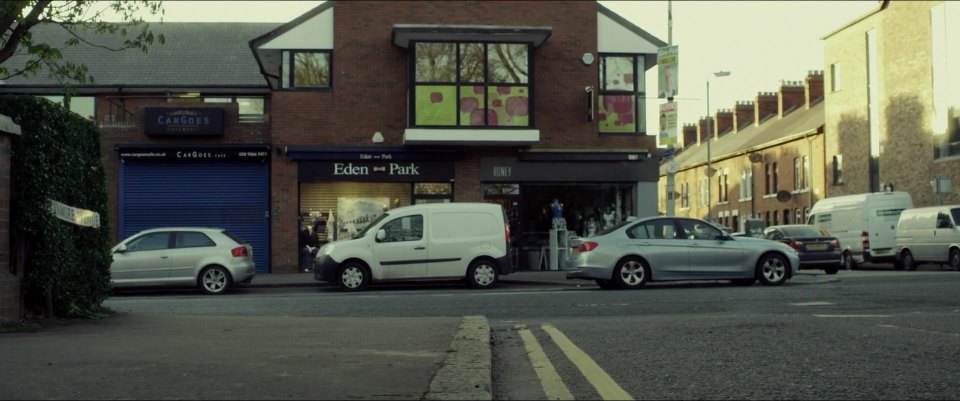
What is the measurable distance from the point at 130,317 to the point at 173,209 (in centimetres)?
1696

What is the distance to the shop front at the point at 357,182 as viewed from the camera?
2739cm

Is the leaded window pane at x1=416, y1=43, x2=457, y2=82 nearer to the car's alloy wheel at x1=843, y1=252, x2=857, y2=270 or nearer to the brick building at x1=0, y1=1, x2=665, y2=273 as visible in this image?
the brick building at x1=0, y1=1, x2=665, y2=273

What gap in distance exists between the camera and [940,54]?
40375 mm

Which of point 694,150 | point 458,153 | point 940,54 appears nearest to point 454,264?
point 458,153

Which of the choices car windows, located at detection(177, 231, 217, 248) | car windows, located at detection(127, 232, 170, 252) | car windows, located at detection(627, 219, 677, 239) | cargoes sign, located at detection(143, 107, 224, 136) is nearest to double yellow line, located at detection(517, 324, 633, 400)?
car windows, located at detection(627, 219, 677, 239)

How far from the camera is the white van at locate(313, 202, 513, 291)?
66.7 ft


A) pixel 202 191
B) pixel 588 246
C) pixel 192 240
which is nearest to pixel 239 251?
pixel 192 240

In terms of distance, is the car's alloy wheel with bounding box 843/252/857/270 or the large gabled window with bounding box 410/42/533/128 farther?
the car's alloy wheel with bounding box 843/252/857/270

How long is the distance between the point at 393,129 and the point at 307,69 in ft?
9.58

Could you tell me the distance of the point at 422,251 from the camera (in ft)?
66.9

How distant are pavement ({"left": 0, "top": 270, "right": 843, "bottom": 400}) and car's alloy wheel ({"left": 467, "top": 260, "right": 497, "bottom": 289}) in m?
9.99

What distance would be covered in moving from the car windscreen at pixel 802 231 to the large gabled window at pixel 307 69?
13800mm

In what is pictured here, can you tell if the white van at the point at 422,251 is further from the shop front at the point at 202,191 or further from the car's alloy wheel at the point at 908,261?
the car's alloy wheel at the point at 908,261

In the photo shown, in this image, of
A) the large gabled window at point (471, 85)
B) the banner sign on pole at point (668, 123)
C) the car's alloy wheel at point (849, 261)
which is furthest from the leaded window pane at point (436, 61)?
the car's alloy wheel at point (849, 261)
